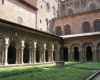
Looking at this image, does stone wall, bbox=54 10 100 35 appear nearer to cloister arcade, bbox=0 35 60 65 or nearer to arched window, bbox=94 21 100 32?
arched window, bbox=94 21 100 32

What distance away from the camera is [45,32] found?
16.3 metres

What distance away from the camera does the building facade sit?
43.7ft

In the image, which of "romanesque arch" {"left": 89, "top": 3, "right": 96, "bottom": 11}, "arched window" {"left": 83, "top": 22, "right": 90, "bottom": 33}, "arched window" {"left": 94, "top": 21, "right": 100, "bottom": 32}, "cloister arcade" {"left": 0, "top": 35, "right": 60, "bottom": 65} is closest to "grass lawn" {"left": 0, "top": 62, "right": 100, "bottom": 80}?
"cloister arcade" {"left": 0, "top": 35, "right": 60, "bottom": 65}

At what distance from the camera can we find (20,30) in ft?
44.0

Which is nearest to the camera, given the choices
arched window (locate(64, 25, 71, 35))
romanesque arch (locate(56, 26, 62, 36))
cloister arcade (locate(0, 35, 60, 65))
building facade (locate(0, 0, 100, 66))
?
cloister arcade (locate(0, 35, 60, 65))

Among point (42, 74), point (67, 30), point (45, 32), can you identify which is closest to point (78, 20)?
point (67, 30)

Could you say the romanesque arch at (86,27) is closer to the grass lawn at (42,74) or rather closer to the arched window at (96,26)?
the arched window at (96,26)

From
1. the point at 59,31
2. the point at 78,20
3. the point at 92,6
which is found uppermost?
the point at 92,6

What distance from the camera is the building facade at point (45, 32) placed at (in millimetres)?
13320

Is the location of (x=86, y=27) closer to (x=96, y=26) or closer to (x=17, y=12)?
(x=96, y=26)

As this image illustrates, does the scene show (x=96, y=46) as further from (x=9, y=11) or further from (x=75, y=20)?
(x=9, y=11)

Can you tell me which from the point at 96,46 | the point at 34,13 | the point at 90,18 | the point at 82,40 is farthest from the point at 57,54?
the point at 90,18

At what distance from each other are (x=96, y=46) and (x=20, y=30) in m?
11.2

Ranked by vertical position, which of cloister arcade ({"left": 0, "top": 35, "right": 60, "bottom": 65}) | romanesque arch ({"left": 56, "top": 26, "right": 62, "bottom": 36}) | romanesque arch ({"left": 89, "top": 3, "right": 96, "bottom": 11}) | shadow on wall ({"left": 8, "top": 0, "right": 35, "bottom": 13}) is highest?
romanesque arch ({"left": 89, "top": 3, "right": 96, "bottom": 11})
